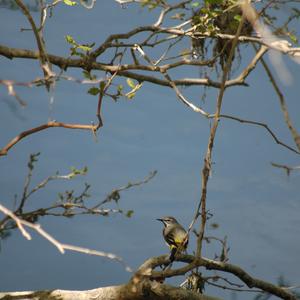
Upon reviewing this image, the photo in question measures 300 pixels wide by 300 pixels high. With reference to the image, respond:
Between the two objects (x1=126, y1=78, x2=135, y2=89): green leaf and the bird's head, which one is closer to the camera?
(x1=126, y1=78, x2=135, y2=89): green leaf

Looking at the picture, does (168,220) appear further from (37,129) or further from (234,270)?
(37,129)

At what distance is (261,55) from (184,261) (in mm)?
1837

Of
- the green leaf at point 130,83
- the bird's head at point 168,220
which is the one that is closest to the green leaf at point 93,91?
the green leaf at point 130,83

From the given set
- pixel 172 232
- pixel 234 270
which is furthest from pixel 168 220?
pixel 234 270

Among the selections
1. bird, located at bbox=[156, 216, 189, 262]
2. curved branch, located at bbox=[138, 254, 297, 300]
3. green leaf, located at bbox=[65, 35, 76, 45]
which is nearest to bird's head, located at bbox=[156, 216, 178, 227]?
A: bird, located at bbox=[156, 216, 189, 262]

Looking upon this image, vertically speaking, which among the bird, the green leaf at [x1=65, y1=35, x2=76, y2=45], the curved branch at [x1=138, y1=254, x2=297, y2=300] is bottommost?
the curved branch at [x1=138, y1=254, x2=297, y2=300]

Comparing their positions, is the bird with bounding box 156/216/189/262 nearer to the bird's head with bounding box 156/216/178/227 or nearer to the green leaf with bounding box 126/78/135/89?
the bird's head with bounding box 156/216/178/227

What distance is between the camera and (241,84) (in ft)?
11.3

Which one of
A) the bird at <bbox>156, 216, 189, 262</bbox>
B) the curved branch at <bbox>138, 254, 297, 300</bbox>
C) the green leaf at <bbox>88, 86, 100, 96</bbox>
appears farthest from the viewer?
the bird at <bbox>156, 216, 189, 262</bbox>

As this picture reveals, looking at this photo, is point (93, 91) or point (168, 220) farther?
point (168, 220)

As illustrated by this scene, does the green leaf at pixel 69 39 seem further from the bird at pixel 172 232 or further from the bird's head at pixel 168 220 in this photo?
the bird's head at pixel 168 220

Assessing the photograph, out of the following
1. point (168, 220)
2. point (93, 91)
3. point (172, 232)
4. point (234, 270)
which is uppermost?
point (93, 91)

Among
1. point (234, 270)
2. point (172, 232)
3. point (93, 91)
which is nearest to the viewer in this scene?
point (93, 91)

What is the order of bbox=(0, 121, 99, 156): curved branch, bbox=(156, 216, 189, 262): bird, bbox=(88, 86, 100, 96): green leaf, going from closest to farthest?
bbox=(0, 121, 99, 156): curved branch < bbox=(88, 86, 100, 96): green leaf < bbox=(156, 216, 189, 262): bird
